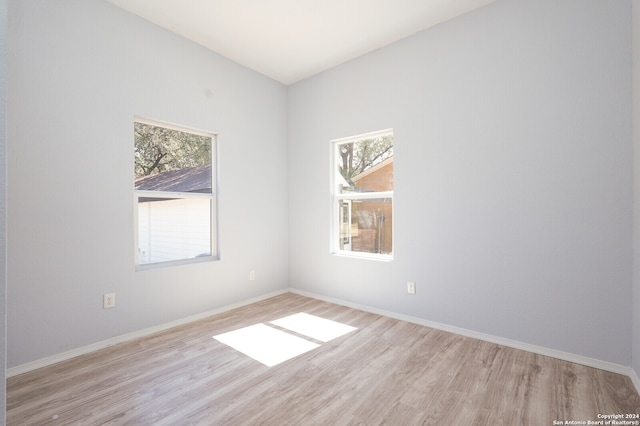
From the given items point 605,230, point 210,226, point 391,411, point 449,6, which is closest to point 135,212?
point 210,226

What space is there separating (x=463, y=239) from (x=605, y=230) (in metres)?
0.97

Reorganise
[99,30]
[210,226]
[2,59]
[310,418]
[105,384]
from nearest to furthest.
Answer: [2,59] < [310,418] < [105,384] < [99,30] < [210,226]

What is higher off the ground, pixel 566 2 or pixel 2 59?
pixel 566 2

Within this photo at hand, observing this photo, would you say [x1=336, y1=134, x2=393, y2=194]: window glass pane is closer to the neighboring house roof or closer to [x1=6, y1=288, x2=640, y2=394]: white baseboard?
[x1=6, y1=288, x2=640, y2=394]: white baseboard

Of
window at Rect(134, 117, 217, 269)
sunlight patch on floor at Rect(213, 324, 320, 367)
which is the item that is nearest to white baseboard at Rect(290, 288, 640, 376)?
sunlight patch on floor at Rect(213, 324, 320, 367)

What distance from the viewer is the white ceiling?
2664 millimetres

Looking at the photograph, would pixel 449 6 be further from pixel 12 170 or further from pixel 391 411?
pixel 12 170

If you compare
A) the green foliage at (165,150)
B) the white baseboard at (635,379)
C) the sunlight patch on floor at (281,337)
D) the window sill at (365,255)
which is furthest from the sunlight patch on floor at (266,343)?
the white baseboard at (635,379)

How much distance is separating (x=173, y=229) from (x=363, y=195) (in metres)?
Answer: 2.13

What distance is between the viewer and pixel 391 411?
177cm

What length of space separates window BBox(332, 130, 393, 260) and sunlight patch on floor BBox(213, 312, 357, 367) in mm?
991

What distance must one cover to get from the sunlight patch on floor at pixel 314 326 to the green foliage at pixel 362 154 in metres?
1.73

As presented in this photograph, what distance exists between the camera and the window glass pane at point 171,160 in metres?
2.91

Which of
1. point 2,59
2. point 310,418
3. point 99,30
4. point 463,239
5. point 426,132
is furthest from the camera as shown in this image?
point 426,132
